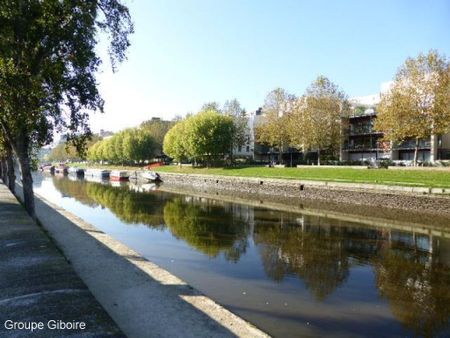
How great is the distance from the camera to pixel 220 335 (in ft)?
30.6

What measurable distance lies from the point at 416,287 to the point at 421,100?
36.9 meters

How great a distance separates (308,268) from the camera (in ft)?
57.4

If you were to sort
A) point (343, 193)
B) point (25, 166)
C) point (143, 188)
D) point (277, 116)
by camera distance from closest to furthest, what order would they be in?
point (25, 166), point (343, 193), point (143, 188), point (277, 116)

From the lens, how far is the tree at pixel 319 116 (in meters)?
62.9

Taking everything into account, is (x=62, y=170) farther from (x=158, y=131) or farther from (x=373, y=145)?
(x=373, y=145)

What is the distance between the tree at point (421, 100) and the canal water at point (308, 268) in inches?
842

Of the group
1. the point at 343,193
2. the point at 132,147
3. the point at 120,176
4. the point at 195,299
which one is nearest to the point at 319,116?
the point at 343,193

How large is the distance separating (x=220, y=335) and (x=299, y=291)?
5.75 meters

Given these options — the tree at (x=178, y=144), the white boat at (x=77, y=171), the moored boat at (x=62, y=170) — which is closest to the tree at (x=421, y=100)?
the tree at (x=178, y=144)

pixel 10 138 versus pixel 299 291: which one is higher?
pixel 10 138

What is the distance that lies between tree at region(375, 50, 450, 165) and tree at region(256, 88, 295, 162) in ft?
79.7

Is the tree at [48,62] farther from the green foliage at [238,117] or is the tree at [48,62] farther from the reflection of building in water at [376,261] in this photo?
the green foliage at [238,117]

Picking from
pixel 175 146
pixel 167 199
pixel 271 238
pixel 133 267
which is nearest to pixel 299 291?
pixel 133 267

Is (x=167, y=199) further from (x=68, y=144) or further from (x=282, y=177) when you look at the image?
(x=68, y=144)
